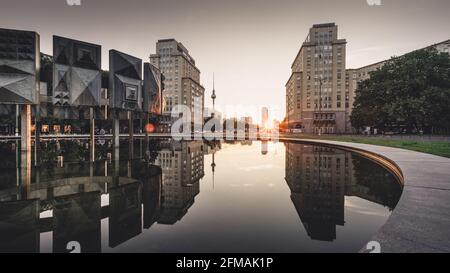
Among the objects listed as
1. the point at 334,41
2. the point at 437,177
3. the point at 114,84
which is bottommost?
the point at 437,177

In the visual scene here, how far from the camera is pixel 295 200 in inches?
283

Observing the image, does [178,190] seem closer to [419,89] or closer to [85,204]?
[85,204]

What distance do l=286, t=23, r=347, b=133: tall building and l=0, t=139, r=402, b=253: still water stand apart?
85546 mm

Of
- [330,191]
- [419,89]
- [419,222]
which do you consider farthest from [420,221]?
[419,89]

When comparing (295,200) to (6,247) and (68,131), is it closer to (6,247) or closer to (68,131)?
(6,247)

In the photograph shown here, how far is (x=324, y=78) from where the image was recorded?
9012 cm

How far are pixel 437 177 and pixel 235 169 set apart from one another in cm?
874

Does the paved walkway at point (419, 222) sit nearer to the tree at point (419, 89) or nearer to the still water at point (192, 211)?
the still water at point (192, 211)

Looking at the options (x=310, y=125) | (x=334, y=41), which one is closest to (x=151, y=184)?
(x=310, y=125)

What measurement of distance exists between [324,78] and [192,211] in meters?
97.5

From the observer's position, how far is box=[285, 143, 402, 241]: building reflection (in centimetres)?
541

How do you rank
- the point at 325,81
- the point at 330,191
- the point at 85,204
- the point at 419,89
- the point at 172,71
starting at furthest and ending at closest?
the point at 172,71
the point at 325,81
the point at 419,89
the point at 330,191
the point at 85,204

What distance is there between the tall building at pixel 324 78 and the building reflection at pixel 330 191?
82.3 metres

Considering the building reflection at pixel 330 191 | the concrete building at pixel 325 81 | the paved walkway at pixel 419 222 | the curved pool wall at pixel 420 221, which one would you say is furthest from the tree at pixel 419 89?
the concrete building at pixel 325 81
